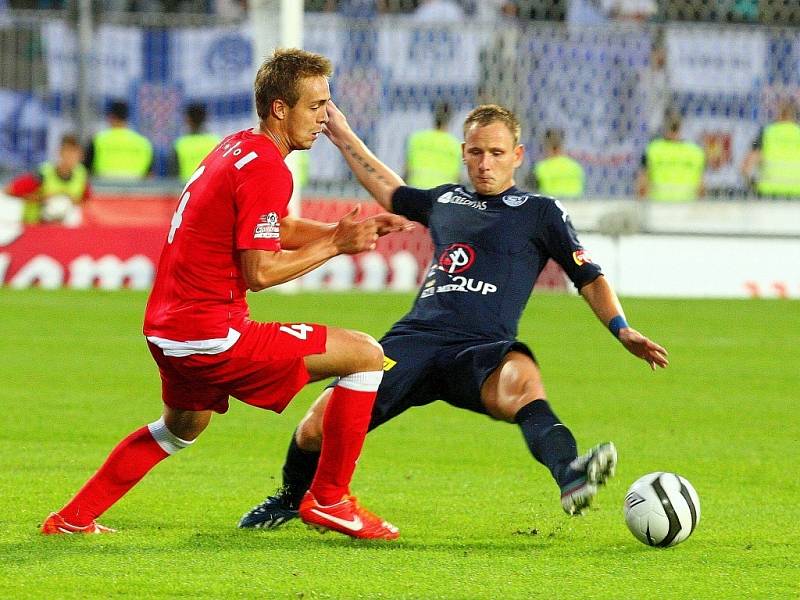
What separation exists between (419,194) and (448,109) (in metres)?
13.3

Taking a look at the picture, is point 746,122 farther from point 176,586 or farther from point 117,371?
point 176,586

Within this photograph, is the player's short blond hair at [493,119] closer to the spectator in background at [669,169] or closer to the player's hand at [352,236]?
the player's hand at [352,236]

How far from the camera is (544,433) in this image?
5656 millimetres

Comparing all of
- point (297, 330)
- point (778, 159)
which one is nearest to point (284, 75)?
point (297, 330)

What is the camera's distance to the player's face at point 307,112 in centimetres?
532

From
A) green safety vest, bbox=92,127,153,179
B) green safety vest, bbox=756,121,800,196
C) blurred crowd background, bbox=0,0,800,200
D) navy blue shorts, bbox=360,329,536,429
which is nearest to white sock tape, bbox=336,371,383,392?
navy blue shorts, bbox=360,329,536,429

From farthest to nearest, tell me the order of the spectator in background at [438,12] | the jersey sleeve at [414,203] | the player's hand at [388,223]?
the spectator in background at [438,12] → the jersey sleeve at [414,203] → the player's hand at [388,223]

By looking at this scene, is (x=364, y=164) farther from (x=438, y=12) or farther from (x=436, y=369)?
(x=438, y=12)

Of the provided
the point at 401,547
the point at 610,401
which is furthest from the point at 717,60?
the point at 401,547

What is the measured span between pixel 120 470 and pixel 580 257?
1.96 metres

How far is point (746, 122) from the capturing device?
67.2 feet

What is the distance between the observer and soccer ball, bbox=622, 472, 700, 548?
5.47 meters

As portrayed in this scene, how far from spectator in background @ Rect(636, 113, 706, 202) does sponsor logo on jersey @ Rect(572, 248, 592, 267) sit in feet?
44.9

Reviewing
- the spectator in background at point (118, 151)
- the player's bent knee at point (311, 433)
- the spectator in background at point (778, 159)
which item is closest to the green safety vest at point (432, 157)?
the spectator in background at point (118, 151)
